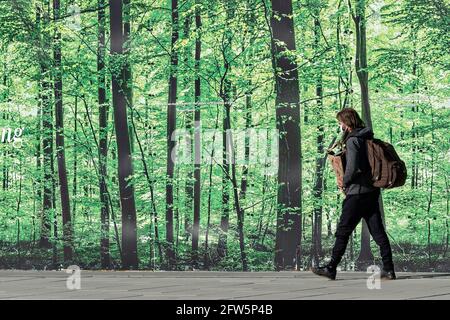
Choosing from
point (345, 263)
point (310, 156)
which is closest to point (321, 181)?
point (310, 156)

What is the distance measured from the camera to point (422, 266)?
13430mm

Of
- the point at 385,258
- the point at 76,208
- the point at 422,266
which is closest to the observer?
the point at 385,258

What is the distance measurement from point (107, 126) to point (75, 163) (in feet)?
2.57

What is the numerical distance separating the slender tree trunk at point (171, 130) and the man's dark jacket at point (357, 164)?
4163 mm

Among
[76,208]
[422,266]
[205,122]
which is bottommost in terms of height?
[422,266]

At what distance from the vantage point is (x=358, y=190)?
404 inches

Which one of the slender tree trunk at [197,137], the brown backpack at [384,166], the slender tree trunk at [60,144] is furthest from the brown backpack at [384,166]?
the slender tree trunk at [60,144]

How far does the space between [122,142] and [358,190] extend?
501 centimetres

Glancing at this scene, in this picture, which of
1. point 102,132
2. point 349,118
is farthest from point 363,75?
point 102,132

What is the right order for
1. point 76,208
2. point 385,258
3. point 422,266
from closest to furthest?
point 385,258 → point 422,266 → point 76,208

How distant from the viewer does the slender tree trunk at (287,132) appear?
44.8ft

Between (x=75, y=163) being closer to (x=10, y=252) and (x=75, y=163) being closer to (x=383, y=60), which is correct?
(x=10, y=252)

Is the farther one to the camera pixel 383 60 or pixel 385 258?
pixel 383 60

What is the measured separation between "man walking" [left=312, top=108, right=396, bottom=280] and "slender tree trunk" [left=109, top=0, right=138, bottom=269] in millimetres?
4630
